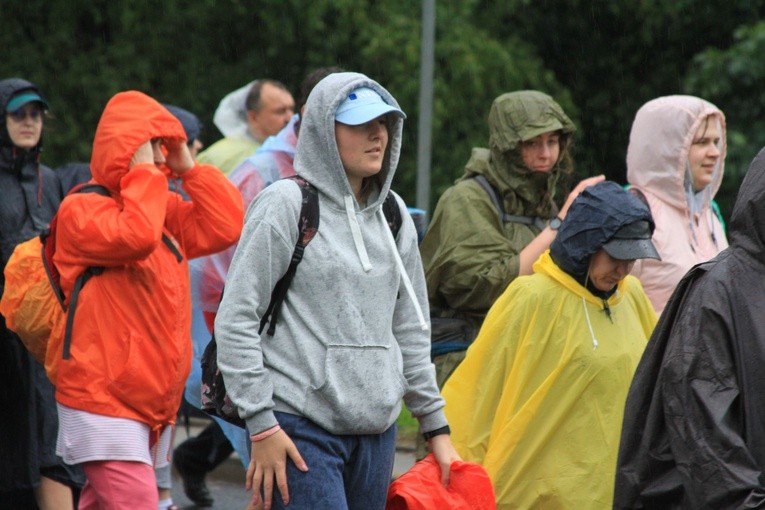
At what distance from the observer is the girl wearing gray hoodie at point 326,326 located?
389 centimetres

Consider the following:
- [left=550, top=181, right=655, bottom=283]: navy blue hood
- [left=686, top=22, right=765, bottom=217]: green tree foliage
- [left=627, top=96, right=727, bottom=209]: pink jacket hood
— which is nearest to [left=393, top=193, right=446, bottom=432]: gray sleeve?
[left=550, top=181, right=655, bottom=283]: navy blue hood

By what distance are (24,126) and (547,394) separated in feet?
10.1

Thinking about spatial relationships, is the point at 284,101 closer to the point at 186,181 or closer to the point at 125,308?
the point at 186,181

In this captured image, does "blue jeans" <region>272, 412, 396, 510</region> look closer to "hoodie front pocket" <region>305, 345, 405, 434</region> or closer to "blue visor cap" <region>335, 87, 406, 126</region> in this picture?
"hoodie front pocket" <region>305, 345, 405, 434</region>

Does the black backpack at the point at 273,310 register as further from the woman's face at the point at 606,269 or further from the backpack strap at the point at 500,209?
the backpack strap at the point at 500,209

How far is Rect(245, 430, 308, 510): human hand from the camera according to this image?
12.7 ft

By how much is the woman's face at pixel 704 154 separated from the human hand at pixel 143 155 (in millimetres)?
2444

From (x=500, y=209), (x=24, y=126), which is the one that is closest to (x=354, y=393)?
(x=500, y=209)

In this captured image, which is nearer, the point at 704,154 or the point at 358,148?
the point at 358,148

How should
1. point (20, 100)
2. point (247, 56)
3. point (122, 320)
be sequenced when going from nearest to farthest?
point (122, 320) < point (20, 100) < point (247, 56)

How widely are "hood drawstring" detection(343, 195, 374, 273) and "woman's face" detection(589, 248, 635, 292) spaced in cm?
137

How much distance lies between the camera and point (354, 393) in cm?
397

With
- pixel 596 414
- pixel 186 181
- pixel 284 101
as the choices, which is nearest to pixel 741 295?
pixel 596 414

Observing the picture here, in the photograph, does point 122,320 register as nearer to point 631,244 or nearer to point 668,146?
point 631,244
